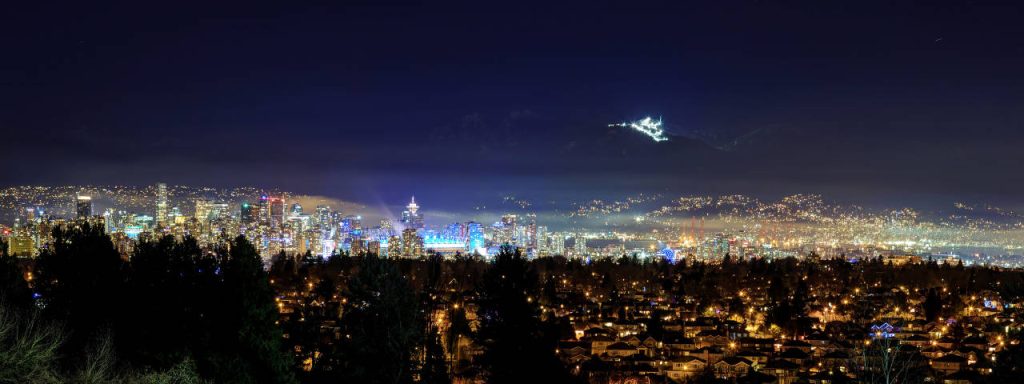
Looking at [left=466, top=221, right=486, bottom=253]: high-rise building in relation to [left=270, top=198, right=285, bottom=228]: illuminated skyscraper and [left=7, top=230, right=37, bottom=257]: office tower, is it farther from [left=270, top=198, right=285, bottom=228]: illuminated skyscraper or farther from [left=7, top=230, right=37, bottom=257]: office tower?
[left=7, top=230, right=37, bottom=257]: office tower

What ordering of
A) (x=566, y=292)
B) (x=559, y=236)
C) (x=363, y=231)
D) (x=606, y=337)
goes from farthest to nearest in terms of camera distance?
(x=559, y=236) → (x=363, y=231) → (x=566, y=292) → (x=606, y=337)

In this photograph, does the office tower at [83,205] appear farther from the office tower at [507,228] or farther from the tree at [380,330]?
the tree at [380,330]

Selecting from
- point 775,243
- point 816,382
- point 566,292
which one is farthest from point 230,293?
point 775,243

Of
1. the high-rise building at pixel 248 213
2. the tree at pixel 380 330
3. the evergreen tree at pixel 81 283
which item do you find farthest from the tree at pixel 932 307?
the high-rise building at pixel 248 213

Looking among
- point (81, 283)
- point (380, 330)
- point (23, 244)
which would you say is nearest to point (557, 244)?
point (23, 244)

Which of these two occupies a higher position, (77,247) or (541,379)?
(77,247)

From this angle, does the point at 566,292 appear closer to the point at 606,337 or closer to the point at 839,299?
the point at 839,299
